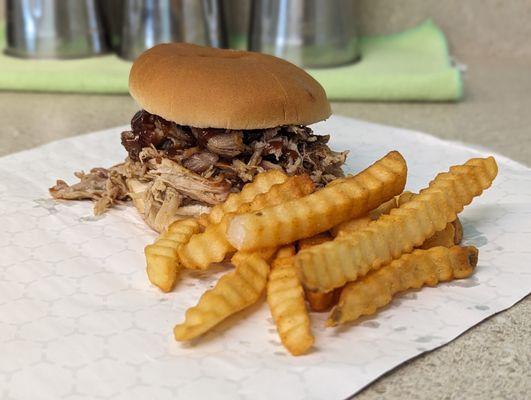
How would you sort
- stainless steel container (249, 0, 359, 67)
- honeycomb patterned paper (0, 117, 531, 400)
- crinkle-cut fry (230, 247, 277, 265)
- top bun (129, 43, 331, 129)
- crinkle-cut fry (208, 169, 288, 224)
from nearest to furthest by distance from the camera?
honeycomb patterned paper (0, 117, 531, 400)
crinkle-cut fry (230, 247, 277, 265)
crinkle-cut fry (208, 169, 288, 224)
top bun (129, 43, 331, 129)
stainless steel container (249, 0, 359, 67)

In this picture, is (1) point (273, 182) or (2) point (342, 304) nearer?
(2) point (342, 304)

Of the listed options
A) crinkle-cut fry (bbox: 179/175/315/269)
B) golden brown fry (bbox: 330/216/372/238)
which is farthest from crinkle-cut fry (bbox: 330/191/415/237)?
crinkle-cut fry (bbox: 179/175/315/269)

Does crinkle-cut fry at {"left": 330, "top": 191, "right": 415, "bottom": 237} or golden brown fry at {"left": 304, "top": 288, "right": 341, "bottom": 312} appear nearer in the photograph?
golden brown fry at {"left": 304, "top": 288, "right": 341, "bottom": 312}

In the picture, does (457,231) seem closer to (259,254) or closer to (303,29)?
(259,254)

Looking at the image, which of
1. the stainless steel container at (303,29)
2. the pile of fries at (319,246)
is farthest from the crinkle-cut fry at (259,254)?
the stainless steel container at (303,29)

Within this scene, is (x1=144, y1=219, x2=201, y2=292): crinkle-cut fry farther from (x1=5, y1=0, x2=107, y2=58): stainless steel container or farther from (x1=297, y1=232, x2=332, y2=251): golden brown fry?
(x1=5, y1=0, x2=107, y2=58): stainless steel container

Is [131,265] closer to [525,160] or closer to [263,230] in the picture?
[263,230]

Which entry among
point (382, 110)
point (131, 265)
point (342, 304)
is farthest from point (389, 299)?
point (382, 110)
